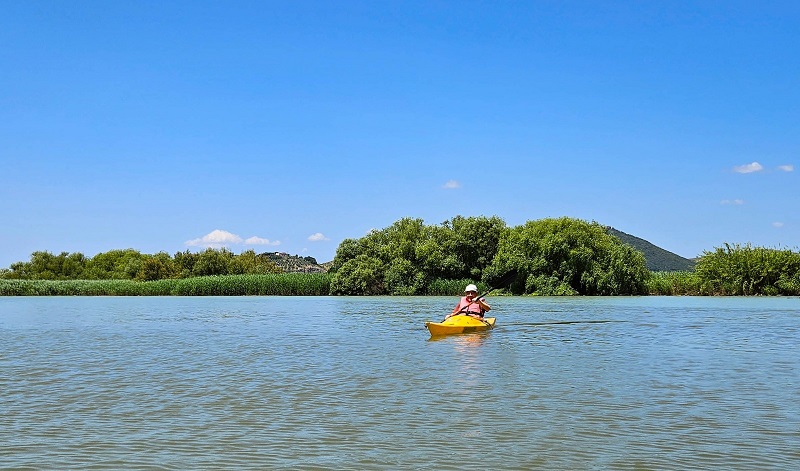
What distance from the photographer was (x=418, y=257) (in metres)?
76.4

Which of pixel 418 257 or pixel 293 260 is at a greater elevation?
pixel 293 260

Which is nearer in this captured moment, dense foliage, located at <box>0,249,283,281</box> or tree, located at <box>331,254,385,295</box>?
tree, located at <box>331,254,385,295</box>

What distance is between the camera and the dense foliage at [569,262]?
68.1 metres

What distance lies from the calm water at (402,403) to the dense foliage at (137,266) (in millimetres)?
72934

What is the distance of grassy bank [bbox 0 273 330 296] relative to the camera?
75.2m

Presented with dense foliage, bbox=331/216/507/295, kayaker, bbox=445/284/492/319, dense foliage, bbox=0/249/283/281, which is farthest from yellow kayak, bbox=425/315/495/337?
dense foliage, bbox=0/249/283/281

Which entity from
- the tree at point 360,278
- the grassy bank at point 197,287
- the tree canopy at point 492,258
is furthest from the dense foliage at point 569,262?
the grassy bank at point 197,287

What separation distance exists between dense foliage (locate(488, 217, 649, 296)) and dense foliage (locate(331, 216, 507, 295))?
20.7 feet

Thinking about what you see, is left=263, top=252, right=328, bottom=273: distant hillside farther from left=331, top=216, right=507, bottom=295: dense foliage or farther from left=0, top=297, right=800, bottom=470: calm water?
left=0, top=297, right=800, bottom=470: calm water

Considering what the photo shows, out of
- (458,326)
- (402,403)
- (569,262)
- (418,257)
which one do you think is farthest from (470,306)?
(418,257)

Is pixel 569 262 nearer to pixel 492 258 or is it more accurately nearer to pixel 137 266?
pixel 492 258

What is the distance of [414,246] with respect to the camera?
256ft

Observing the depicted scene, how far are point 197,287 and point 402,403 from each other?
6781cm

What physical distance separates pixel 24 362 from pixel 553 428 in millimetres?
12997
